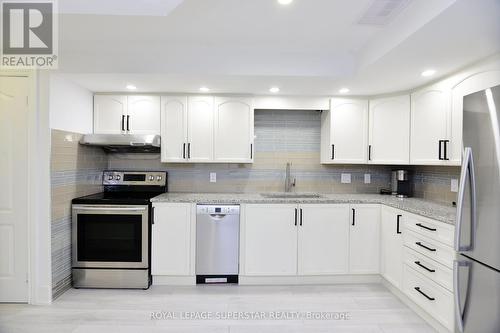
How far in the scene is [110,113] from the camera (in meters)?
3.43

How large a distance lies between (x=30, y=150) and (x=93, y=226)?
91 centimetres

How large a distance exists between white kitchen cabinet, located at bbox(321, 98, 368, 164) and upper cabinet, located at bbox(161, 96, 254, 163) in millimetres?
981

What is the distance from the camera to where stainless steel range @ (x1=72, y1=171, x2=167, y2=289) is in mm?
2977

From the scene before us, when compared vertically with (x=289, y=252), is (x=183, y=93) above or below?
above

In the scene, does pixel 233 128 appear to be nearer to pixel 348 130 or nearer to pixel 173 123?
pixel 173 123

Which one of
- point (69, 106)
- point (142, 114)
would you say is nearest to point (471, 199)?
point (142, 114)

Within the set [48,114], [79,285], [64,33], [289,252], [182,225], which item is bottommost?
[79,285]

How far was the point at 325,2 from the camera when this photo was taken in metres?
1.96

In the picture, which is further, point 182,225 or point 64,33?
point 182,225

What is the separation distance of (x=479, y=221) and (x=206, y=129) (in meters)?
2.65

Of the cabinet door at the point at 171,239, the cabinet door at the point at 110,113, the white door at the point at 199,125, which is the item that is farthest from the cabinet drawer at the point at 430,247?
the cabinet door at the point at 110,113

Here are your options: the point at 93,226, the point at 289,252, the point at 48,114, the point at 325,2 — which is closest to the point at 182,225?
the point at 93,226

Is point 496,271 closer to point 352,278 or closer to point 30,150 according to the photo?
point 352,278

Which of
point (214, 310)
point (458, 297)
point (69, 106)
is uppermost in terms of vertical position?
point (69, 106)
